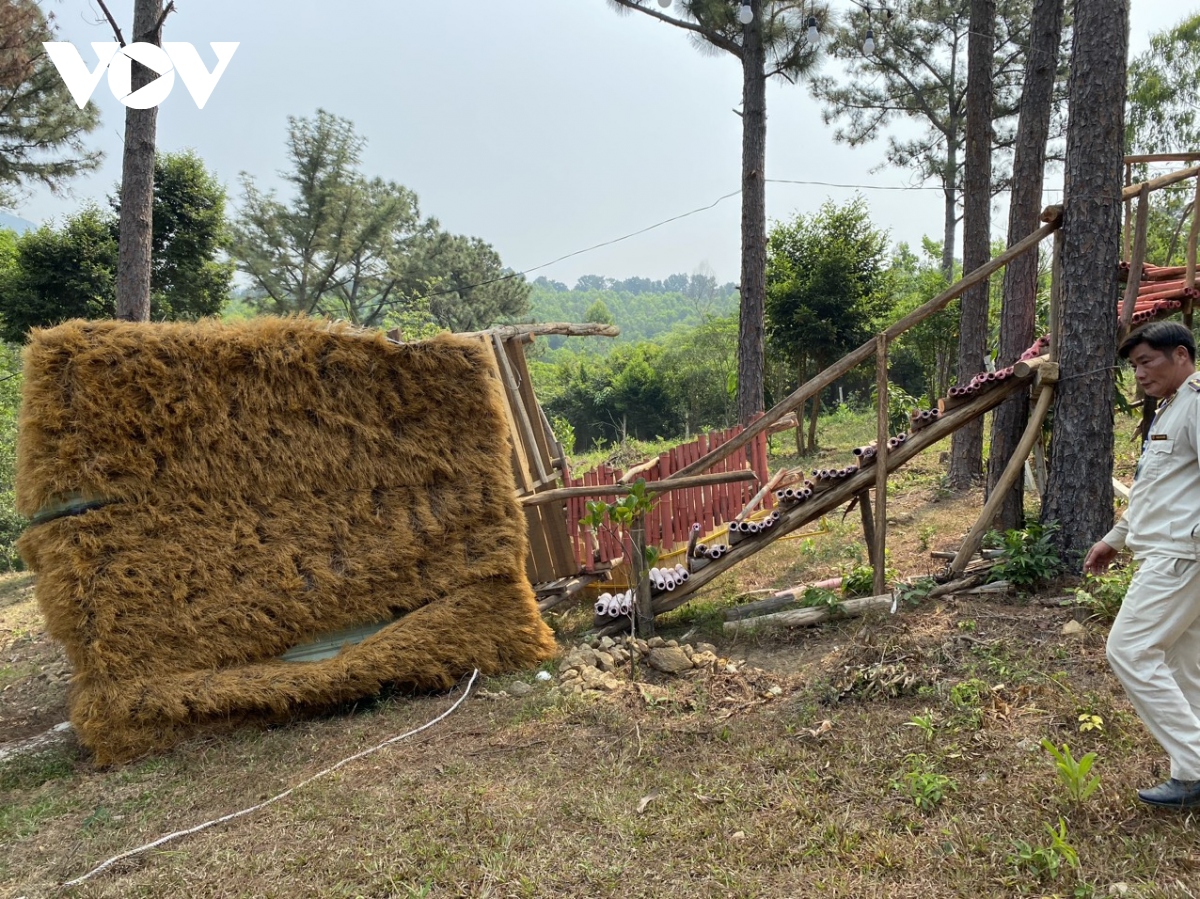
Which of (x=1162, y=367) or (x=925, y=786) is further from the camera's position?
(x=925, y=786)

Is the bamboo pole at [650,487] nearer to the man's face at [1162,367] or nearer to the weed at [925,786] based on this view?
the weed at [925,786]

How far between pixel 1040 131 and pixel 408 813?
24.6ft

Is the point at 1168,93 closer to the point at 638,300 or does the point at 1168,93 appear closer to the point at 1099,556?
the point at 1099,556

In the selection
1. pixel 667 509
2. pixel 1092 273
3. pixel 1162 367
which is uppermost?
pixel 1092 273

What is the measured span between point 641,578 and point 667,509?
4.37 ft

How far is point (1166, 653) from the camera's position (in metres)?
2.49

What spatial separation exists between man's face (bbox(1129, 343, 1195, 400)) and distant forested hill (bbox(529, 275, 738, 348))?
71.4 m

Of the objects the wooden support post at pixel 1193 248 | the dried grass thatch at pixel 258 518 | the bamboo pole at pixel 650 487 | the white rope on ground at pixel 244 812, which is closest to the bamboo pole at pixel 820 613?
the bamboo pole at pixel 650 487

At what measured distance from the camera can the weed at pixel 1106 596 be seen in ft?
12.8

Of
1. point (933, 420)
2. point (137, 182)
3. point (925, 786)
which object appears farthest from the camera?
point (137, 182)

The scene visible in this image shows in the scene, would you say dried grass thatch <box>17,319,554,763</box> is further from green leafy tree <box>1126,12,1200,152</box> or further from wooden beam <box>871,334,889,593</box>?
green leafy tree <box>1126,12,1200,152</box>

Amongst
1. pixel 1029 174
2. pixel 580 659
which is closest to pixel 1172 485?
pixel 580 659

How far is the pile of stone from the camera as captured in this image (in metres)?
4.27

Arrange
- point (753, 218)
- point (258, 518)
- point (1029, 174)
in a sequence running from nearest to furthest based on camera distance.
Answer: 1. point (258, 518)
2. point (1029, 174)
3. point (753, 218)
